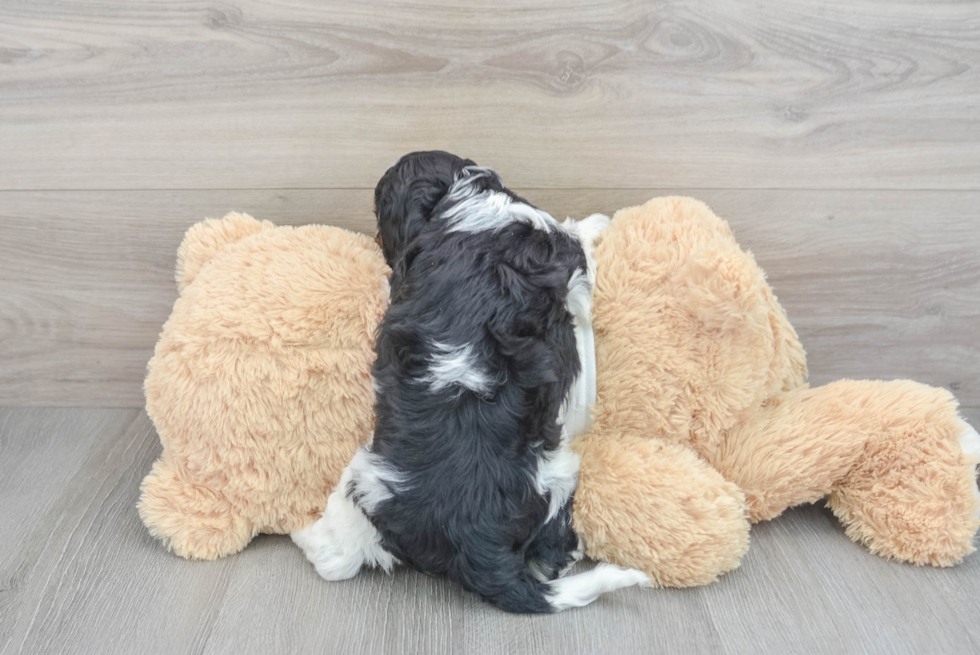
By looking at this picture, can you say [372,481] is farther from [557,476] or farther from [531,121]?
[531,121]

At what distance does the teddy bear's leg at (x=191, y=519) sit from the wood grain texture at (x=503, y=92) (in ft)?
1.63

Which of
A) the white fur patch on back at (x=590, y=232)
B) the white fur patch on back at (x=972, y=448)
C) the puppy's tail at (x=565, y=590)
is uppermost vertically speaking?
the white fur patch on back at (x=590, y=232)

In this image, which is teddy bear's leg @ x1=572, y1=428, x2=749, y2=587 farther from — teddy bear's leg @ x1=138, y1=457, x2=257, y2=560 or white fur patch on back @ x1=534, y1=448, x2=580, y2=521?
teddy bear's leg @ x1=138, y1=457, x2=257, y2=560

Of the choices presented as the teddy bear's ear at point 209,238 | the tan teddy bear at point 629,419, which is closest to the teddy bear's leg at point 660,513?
the tan teddy bear at point 629,419

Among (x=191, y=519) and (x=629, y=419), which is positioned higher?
(x=629, y=419)

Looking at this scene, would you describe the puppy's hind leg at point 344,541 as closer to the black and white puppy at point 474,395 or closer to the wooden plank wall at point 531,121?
the black and white puppy at point 474,395

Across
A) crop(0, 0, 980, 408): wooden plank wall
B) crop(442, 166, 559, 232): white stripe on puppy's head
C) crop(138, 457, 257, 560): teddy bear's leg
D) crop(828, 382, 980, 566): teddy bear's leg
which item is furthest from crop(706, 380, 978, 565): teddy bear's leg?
crop(138, 457, 257, 560): teddy bear's leg

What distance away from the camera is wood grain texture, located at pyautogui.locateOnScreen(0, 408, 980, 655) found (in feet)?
2.85

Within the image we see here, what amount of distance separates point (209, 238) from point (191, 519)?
412 mm

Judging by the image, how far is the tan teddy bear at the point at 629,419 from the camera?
0.95m

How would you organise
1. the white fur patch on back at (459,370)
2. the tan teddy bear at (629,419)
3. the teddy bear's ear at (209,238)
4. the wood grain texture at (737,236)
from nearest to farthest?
1. the white fur patch on back at (459,370)
2. the tan teddy bear at (629,419)
3. the teddy bear's ear at (209,238)
4. the wood grain texture at (737,236)

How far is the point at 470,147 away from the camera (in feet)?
3.79

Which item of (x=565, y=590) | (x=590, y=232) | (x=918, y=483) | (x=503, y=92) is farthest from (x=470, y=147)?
(x=918, y=483)

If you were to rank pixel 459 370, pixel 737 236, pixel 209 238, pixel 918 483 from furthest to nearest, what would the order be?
pixel 737 236 → pixel 209 238 → pixel 918 483 → pixel 459 370
